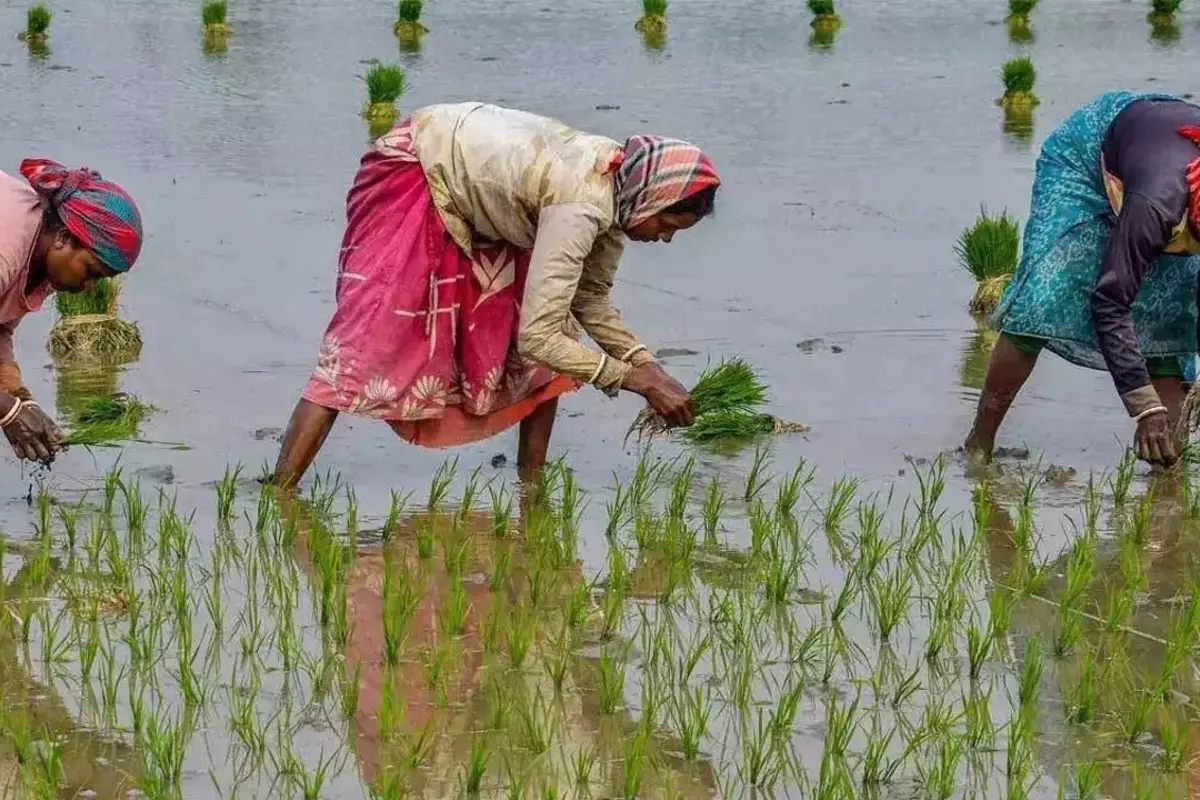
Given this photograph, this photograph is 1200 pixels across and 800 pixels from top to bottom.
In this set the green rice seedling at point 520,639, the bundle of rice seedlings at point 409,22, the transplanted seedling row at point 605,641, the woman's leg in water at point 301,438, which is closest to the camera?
the transplanted seedling row at point 605,641

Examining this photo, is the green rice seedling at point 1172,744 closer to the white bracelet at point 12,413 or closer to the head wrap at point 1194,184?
the head wrap at point 1194,184

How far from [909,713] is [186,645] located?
1.51m

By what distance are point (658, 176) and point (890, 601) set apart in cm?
118

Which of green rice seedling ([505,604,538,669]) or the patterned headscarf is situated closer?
green rice seedling ([505,604,538,669])

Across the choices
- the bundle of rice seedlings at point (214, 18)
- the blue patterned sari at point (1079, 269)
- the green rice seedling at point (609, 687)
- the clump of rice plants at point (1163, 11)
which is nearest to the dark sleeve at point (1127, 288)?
the blue patterned sari at point (1079, 269)

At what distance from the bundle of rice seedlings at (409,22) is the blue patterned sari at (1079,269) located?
12.2 meters

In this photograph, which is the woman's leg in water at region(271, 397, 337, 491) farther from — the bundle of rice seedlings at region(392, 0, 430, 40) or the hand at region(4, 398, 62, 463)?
the bundle of rice seedlings at region(392, 0, 430, 40)

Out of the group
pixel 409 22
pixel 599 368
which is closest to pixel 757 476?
pixel 599 368

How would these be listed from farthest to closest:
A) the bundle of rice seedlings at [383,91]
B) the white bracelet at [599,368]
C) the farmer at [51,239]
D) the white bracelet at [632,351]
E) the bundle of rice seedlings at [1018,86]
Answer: the bundle of rice seedlings at [1018,86], the bundle of rice seedlings at [383,91], the white bracelet at [632,351], the white bracelet at [599,368], the farmer at [51,239]

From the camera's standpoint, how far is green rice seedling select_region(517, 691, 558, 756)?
3.92m

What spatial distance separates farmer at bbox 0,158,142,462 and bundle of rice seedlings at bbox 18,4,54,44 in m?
12.0

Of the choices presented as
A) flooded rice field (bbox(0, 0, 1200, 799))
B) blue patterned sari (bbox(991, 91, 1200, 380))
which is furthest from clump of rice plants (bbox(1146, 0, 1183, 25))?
blue patterned sari (bbox(991, 91, 1200, 380))

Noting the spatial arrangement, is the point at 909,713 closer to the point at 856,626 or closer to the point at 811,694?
the point at 811,694

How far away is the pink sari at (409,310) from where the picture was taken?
545 centimetres
